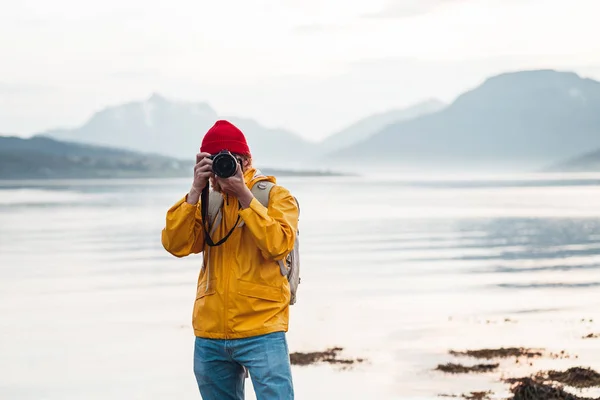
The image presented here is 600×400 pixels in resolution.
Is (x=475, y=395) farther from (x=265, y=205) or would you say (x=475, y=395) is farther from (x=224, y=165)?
(x=224, y=165)

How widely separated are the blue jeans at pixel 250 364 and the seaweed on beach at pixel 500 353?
193 inches

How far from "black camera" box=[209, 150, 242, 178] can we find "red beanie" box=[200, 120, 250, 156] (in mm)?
153

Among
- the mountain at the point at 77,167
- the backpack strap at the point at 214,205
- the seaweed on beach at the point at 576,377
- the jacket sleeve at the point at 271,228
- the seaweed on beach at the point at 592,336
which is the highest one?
the mountain at the point at 77,167

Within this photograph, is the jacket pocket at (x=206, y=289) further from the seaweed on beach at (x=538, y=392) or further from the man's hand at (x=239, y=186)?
the seaweed on beach at (x=538, y=392)

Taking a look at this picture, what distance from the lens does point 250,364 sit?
440 centimetres

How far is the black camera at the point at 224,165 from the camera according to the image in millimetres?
4246

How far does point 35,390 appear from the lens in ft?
26.8

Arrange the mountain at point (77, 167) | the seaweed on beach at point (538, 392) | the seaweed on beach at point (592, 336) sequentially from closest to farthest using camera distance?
the seaweed on beach at point (538, 392) → the seaweed on beach at point (592, 336) → the mountain at point (77, 167)

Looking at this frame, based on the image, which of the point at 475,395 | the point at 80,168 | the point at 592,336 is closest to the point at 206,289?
the point at 475,395

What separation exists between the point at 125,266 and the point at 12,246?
22.1 feet

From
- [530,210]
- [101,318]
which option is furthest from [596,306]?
[530,210]

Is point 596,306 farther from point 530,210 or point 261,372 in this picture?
point 530,210

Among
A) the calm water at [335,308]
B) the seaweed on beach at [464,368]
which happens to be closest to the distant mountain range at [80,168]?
the calm water at [335,308]

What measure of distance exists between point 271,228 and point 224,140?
1.52 ft
